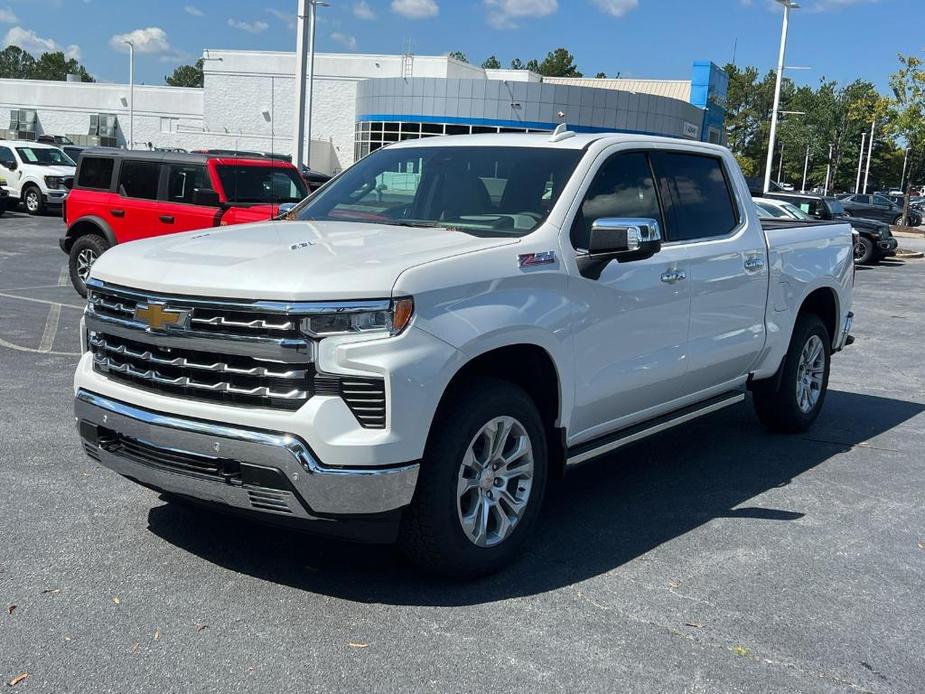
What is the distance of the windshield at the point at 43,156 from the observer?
27.2 meters

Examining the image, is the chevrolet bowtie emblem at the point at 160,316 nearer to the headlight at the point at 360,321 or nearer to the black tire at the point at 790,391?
the headlight at the point at 360,321

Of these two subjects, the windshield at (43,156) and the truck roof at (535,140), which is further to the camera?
the windshield at (43,156)

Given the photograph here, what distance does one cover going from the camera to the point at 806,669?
3654 millimetres

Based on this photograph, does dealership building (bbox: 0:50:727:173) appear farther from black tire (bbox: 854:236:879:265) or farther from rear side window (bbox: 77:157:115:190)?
rear side window (bbox: 77:157:115:190)

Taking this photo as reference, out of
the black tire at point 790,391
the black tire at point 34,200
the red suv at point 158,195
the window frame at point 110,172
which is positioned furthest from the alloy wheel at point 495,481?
the black tire at point 34,200

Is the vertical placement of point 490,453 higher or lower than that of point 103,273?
lower

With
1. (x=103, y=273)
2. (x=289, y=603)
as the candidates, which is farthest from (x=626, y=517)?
(x=103, y=273)

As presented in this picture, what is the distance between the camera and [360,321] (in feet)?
12.3

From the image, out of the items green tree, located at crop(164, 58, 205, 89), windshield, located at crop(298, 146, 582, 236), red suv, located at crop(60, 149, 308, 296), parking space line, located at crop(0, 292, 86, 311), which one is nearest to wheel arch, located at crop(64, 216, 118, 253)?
red suv, located at crop(60, 149, 308, 296)

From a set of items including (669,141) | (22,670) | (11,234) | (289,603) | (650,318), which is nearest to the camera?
(22,670)

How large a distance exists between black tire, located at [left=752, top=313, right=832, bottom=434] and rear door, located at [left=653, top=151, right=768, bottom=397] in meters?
0.59

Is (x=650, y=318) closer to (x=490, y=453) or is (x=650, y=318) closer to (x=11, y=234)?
(x=490, y=453)

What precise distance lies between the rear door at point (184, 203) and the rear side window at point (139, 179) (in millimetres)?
214

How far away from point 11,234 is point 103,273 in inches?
765
